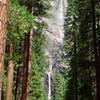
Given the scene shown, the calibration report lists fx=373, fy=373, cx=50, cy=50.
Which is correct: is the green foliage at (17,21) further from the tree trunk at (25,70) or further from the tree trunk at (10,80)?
the tree trunk at (25,70)

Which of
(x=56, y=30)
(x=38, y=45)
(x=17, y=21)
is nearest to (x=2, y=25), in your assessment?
(x=17, y=21)

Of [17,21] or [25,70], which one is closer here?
[17,21]

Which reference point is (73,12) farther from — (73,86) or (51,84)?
(51,84)

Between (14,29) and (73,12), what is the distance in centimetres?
2691

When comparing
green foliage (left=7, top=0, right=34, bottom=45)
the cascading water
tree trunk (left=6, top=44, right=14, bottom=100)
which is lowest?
tree trunk (left=6, top=44, right=14, bottom=100)

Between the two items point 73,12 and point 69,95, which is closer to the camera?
point 73,12

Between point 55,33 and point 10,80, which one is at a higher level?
point 55,33

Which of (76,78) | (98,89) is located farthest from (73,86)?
(98,89)

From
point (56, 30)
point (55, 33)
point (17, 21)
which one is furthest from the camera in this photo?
point (56, 30)

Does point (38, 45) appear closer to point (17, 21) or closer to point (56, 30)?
point (17, 21)

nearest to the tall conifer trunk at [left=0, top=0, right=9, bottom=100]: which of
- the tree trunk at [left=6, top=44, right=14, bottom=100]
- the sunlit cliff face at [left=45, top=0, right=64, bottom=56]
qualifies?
the tree trunk at [left=6, top=44, right=14, bottom=100]

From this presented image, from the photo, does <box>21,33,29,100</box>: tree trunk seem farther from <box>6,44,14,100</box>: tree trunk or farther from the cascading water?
the cascading water

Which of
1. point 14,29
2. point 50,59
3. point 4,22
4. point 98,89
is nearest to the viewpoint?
point 4,22

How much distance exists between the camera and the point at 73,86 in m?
44.8
